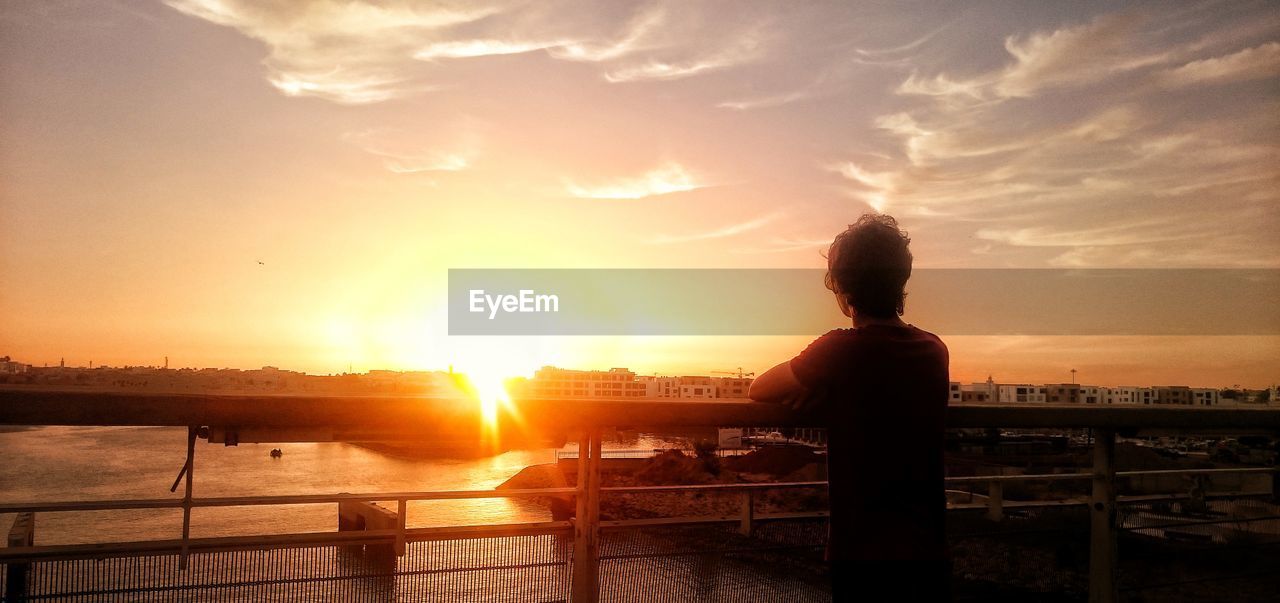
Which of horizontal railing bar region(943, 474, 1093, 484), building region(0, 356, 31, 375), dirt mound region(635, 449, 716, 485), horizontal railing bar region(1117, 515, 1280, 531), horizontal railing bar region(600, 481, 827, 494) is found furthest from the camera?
dirt mound region(635, 449, 716, 485)

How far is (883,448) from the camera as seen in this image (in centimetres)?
164

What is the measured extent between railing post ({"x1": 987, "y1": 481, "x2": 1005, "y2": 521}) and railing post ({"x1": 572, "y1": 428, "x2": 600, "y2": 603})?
1.41 meters

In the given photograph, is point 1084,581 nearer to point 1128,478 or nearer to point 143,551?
point 1128,478

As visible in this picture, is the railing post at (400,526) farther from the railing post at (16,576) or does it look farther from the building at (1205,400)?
the building at (1205,400)

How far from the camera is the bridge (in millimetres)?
1665

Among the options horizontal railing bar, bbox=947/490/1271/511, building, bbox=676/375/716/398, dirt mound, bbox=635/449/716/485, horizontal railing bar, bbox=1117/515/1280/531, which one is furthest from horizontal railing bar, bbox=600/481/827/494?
dirt mound, bbox=635/449/716/485

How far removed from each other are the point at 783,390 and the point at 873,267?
1.12 feet

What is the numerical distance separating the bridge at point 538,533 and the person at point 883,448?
282 millimetres

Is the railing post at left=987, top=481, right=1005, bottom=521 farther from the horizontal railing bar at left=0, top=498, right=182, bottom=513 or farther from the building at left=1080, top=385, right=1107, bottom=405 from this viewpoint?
the horizontal railing bar at left=0, top=498, right=182, bottom=513

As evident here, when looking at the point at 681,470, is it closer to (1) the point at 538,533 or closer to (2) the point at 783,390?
(1) the point at 538,533

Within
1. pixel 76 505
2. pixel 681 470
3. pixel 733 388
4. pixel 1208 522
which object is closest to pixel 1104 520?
pixel 1208 522

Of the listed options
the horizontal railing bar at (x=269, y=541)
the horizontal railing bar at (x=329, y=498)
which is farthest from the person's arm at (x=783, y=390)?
the horizontal railing bar at (x=269, y=541)

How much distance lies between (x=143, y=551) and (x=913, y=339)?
1680 mm

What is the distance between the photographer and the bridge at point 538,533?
1.67m
